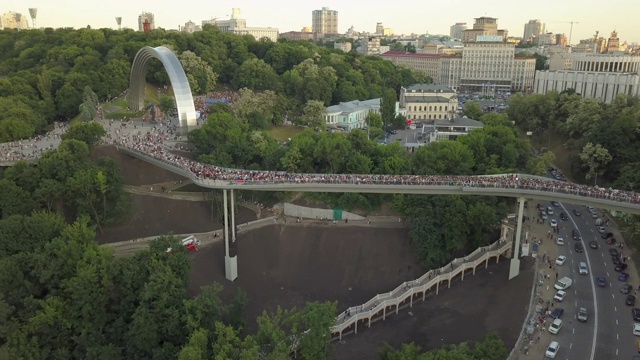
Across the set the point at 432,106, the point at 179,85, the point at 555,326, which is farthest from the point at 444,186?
the point at 432,106

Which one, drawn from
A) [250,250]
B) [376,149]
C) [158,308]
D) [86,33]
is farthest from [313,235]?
[86,33]

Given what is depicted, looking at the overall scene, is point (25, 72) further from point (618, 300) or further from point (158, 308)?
point (618, 300)

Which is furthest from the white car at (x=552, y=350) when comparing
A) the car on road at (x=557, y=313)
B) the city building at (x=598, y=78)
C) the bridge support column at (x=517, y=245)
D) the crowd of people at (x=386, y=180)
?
the city building at (x=598, y=78)

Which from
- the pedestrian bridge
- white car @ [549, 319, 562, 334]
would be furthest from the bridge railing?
white car @ [549, 319, 562, 334]

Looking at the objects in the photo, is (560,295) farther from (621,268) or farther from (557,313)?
(621,268)

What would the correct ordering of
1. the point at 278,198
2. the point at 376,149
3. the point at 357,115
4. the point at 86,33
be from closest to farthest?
the point at 278,198 → the point at 376,149 → the point at 357,115 → the point at 86,33

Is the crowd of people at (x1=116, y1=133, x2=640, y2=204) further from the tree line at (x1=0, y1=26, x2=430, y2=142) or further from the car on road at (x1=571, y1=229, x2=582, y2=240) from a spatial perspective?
the tree line at (x1=0, y1=26, x2=430, y2=142)
